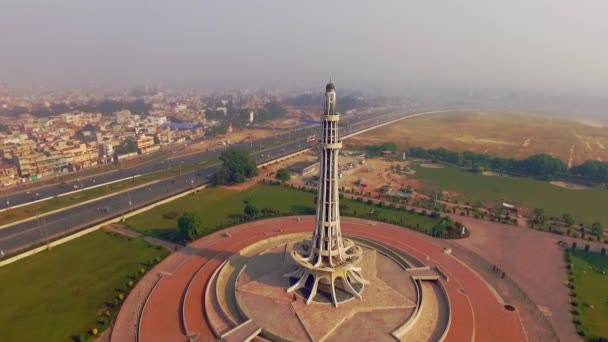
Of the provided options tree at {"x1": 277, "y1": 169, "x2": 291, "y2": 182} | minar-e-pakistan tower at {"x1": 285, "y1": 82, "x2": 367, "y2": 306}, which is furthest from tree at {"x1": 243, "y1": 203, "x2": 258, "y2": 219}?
minar-e-pakistan tower at {"x1": 285, "y1": 82, "x2": 367, "y2": 306}

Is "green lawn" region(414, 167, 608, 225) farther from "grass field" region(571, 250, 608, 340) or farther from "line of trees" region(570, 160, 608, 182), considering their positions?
"grass field" region(571, 250, 608, 340)

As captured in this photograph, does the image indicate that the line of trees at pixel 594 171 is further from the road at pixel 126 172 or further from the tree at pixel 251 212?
the road at pixel 126 172

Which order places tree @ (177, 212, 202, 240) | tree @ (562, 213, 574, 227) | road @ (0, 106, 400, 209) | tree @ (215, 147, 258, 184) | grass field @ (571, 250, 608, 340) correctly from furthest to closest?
tree @ (215, 147, 258, 184) → road @ (0, 106, 400, 209) → tree @ (562, 213, 574, 227) → tree @ (177, 212, 202, 240) → grass field @ (571, 250, 608, 340)

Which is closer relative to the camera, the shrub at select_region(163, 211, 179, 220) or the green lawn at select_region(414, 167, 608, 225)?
the shrub at select_region(163, 211, 179, 220)

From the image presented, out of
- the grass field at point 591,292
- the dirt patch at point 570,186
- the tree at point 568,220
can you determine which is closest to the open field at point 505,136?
the dirt patch at point 570,186

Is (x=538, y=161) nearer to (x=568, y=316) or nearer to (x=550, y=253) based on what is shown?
(x=550, y=253)

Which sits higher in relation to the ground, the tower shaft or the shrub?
the tower shaft

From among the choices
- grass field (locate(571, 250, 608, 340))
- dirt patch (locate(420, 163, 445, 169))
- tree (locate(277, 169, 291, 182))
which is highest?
tree (locate(277, 169, 291, 182))
